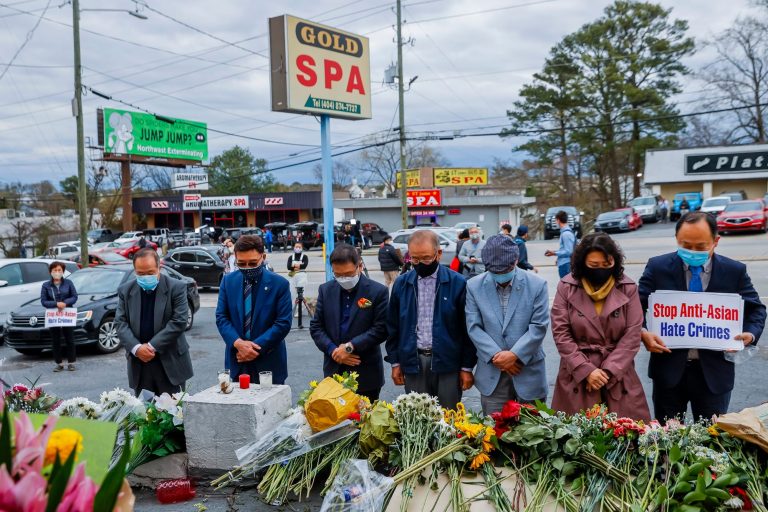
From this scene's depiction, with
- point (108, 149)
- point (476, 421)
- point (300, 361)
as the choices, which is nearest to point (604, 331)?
point (476, 421)

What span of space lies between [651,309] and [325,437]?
2.49 m

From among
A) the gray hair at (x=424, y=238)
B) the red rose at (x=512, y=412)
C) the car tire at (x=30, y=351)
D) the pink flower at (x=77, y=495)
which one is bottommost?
the car tire at (x=30, y=351)

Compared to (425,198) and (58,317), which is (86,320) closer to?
(58,317)

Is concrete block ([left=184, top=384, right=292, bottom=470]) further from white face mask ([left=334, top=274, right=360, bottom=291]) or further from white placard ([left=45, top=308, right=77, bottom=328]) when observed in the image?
white placard ([left=45, top=308, right=77, bottom=328])

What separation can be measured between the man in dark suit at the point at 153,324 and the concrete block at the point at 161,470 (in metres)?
1.19

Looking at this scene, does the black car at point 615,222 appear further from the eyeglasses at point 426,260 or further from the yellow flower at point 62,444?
the yellow flower at point 62,444

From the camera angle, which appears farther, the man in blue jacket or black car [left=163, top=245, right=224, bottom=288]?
black car [left=163, top=245, right=224, bottom=288]

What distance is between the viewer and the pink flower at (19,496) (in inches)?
53.0

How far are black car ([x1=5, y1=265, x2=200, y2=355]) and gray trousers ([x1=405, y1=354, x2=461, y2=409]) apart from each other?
6.09 m

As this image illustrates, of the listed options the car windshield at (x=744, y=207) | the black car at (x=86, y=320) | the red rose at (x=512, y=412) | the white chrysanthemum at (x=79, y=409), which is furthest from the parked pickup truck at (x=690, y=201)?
the white chrysanthemum at (x=79, y=409)

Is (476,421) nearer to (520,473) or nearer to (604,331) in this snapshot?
(520,473)

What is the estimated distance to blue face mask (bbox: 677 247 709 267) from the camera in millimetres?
4199

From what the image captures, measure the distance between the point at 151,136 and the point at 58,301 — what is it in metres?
46.5

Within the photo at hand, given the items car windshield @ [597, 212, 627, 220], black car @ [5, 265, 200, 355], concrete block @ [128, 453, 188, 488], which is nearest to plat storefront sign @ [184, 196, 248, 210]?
car windshield @ [597, 212, 627, 220]
